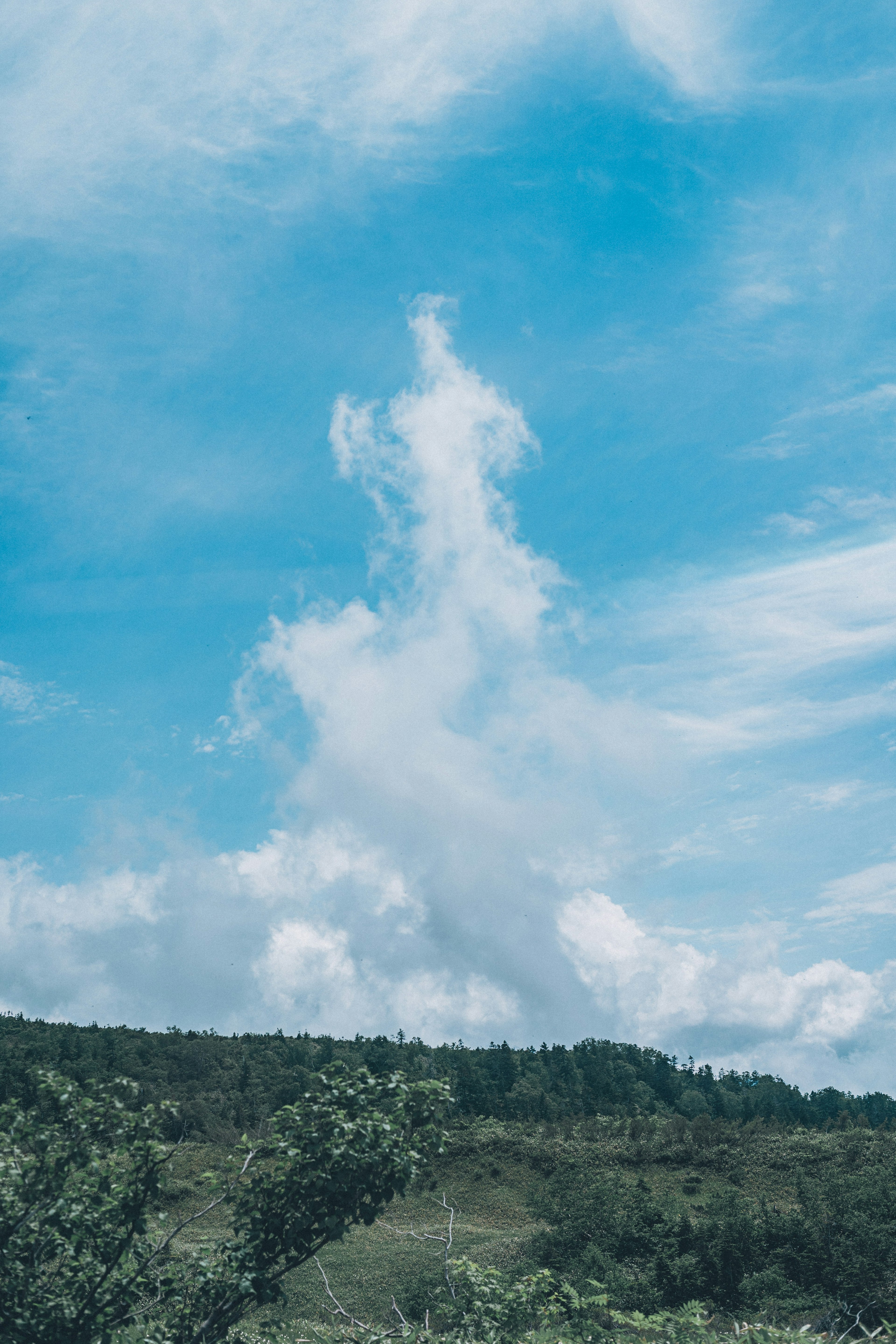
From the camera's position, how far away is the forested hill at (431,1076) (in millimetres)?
62219

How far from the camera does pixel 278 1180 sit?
22.3ft

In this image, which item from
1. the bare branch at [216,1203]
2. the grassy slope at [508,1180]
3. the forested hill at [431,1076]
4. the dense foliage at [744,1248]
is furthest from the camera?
the forested hill at [431,1076]

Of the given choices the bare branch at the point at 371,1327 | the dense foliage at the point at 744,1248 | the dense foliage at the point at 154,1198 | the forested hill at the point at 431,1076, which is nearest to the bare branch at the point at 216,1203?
the dense foliage at the point at 154,1198

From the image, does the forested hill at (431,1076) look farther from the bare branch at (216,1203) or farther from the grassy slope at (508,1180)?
the bare branch at (216,1203)

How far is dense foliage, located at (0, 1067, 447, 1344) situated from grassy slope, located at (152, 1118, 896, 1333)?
20655 millimetres

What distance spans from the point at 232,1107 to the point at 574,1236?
3945 cm

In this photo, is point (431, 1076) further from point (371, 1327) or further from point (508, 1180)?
point (371, 1327)

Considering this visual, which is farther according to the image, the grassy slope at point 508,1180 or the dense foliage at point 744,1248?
the grassy slope at point 508,1180

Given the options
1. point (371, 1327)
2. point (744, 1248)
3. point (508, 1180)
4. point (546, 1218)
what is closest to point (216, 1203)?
point (371, 1327)

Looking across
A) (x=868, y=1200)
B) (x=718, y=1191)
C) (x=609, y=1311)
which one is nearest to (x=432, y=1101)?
(x=609, y=1311)

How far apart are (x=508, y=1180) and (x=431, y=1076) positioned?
6.83 m

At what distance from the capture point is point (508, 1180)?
47250mm

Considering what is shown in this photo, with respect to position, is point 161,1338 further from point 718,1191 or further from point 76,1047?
point 76,1047

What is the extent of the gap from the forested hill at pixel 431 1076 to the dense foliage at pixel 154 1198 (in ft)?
145
